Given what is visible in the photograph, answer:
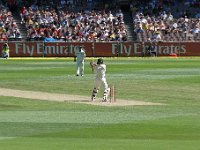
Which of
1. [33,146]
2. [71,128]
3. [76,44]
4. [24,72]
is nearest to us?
[33,146]

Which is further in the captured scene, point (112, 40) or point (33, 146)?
point (112, 40)

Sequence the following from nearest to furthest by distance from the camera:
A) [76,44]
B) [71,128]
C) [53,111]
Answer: [71,128] < [53,111] < [76,44]

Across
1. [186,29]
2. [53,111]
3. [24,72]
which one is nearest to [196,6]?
[186,29]

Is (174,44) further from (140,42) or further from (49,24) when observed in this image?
(49,24)

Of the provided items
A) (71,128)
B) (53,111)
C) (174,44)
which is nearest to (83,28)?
(174,44)

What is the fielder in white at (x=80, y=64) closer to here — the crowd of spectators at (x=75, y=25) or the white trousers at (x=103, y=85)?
the white trousers at (x=103, y=85)

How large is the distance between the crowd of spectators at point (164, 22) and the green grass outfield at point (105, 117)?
27100mm

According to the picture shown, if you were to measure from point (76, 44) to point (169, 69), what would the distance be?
19941 millimetres

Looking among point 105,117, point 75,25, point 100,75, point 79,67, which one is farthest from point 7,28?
point 105,117

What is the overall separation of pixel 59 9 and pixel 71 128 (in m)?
56.0

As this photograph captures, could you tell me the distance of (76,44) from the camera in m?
70.5

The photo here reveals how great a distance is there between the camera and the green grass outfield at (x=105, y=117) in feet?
61.2

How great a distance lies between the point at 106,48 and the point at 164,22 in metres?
6.73

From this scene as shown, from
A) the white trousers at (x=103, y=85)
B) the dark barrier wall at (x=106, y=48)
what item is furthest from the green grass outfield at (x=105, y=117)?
the dark barrier wall at (x=106, y=48)
